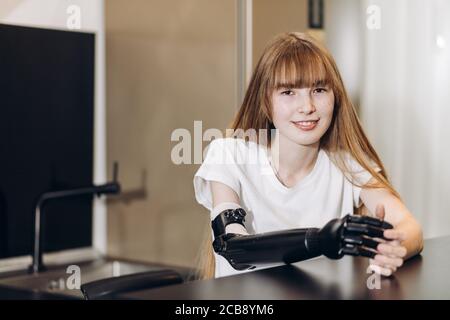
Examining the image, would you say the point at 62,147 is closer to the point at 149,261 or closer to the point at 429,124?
the point at 149,261

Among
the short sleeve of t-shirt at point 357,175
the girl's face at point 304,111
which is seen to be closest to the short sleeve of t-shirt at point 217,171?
the girl's face at point 304,111

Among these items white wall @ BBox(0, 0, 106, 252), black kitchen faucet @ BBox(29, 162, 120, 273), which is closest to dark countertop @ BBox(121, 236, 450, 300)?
black kitchen faucet @ BBox(29, 162, 120, 273)

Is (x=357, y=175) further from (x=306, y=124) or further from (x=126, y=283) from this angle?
(x=126, y=283)

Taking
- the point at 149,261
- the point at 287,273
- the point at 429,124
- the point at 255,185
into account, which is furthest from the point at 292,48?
the point at 149,261

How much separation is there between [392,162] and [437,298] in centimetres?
171

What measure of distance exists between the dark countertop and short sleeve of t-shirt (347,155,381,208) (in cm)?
39

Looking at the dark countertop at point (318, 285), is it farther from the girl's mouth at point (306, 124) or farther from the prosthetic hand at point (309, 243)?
the girl's mouth at point (306, 124)

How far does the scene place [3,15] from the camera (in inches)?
103

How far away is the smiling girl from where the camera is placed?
134cm

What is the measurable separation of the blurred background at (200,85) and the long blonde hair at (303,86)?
99 cm

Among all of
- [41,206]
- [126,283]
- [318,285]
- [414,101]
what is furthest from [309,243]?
[41,206]

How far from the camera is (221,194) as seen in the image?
4.41 ft

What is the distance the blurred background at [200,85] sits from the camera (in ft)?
7.82

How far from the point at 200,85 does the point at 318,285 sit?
191 centimetres
